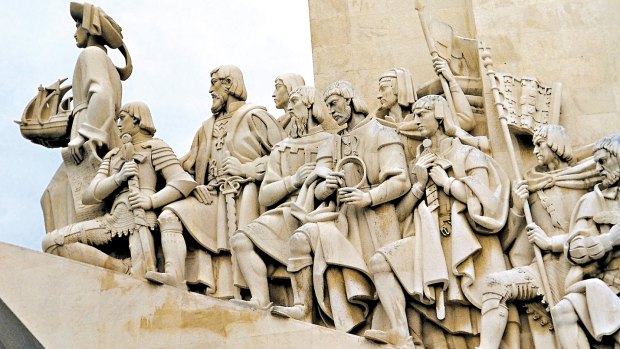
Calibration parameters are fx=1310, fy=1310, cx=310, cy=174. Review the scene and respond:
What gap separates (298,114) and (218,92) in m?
1.18

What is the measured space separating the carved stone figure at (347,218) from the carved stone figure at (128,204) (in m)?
1.53

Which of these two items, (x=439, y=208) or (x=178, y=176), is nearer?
(x=439, y=208)

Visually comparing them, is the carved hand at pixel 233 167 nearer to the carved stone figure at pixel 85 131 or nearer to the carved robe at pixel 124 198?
the carved robe at pixel 124 198

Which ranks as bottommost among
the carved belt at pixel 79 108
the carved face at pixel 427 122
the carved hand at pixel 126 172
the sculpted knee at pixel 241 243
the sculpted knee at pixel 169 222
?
the sculpted knee at pixel 241 243

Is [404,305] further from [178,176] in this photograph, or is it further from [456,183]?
[178,176]

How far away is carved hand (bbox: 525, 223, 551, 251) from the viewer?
11.1 meters

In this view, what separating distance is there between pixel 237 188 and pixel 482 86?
8.38 ft

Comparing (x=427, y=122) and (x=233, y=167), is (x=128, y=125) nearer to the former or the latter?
(x=233, y=167)

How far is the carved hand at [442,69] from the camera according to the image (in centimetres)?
1246

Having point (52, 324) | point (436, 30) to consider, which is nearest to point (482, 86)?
point (436, 30)

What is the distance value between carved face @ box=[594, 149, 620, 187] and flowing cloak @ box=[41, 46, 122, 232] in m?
4.91

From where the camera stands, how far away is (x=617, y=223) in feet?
35.4

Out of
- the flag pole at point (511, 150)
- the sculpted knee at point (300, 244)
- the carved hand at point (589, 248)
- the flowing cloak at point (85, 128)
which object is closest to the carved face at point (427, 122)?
the flag pole at point (511, 150)

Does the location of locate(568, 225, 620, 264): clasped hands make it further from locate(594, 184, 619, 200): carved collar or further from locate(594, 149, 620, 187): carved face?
locate(594, 149, 620, 187): carved face
